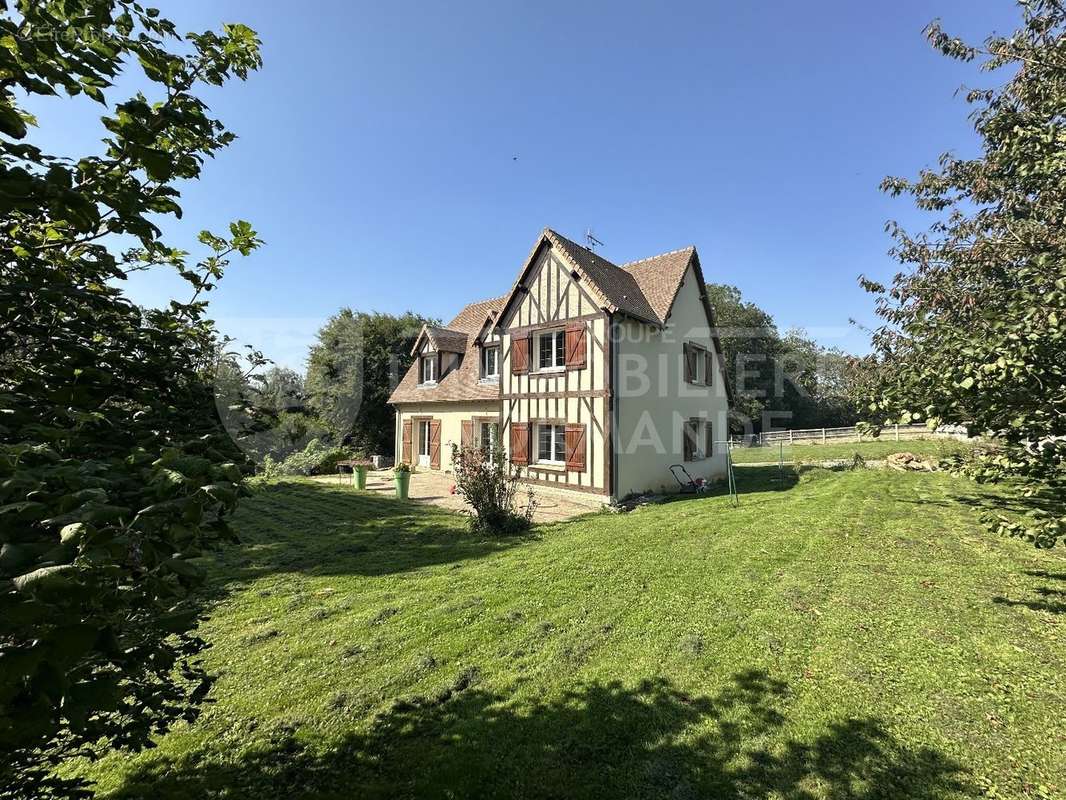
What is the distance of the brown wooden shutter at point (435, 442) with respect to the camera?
1903cm

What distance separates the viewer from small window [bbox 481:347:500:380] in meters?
17.6

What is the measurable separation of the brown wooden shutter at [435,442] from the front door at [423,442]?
0.61m

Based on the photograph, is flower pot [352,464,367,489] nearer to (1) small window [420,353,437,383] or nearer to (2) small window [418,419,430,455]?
(2) small window [418,419,430,455]

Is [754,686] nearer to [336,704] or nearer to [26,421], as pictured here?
[336,704]

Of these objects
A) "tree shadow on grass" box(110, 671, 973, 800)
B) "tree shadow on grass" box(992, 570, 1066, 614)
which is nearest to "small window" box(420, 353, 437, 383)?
"tree shadow on grass" box(110, 671, 973, 800)

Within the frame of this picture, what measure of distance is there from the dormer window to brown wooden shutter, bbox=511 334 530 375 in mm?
5922

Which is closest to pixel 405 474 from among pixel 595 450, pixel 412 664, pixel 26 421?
pixel 595 450

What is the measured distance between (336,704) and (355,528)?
261 inches

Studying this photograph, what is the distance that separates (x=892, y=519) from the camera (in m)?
9.55

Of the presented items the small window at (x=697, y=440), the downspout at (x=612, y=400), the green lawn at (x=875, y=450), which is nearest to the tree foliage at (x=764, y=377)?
the green lawn at (x=875, y=450)

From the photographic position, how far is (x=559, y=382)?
1419cm

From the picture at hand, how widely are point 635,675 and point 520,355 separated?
11.7 m

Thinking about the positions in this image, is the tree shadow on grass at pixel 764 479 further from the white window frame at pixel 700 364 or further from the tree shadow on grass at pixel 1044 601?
the tree shadow on grass at pixel 1044 601

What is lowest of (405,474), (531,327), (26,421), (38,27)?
(405,474)
